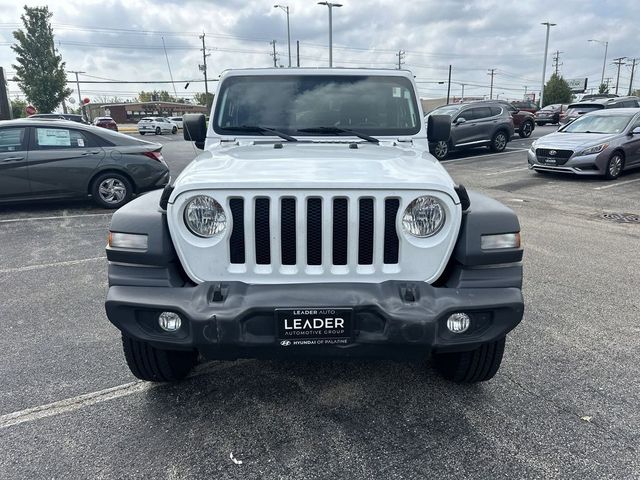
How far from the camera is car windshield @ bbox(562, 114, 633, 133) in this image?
37.1 ft

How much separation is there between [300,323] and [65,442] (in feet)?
4.78

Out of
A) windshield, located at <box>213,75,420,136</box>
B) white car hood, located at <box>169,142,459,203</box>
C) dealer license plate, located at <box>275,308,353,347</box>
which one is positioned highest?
windshield, located at <box>213,75,420,136</box>

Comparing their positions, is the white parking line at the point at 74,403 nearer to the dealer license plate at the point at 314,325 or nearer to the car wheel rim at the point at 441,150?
the dealer license plate at the point at 314,325

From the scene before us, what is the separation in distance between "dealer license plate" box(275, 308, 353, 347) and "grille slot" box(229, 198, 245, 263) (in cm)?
41

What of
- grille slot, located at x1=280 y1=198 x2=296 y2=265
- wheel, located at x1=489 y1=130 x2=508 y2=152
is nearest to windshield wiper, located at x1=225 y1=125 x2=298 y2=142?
grille slot, located at x1=280 y1=198 x2=296 y2=265

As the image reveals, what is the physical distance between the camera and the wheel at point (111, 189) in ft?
27.2

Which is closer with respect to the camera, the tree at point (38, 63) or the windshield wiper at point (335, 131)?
the windshield wiper at point (335, 131)

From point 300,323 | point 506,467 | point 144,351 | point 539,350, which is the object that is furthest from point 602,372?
point 144,351

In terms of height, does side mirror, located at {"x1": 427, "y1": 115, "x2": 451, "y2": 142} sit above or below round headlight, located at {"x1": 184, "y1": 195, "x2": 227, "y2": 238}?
above

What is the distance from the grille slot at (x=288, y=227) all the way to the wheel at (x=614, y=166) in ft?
35.3

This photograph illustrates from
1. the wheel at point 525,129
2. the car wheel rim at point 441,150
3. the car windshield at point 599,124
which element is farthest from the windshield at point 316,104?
the wheel at point 525,129

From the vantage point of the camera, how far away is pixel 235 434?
2.61 m

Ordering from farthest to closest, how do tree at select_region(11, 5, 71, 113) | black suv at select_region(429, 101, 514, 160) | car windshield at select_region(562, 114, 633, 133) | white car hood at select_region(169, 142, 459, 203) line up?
tree at select_region(11, 5, 71, 113), black suv at select_region(429, 101, 514, 160), car windshield at select_region(562, 114, 633, 133), white car hood at select_region(169, 142, 459, 203)

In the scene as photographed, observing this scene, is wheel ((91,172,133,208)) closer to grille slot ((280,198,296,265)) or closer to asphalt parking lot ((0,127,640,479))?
asphalt parking lot ((0,127,640,479))
